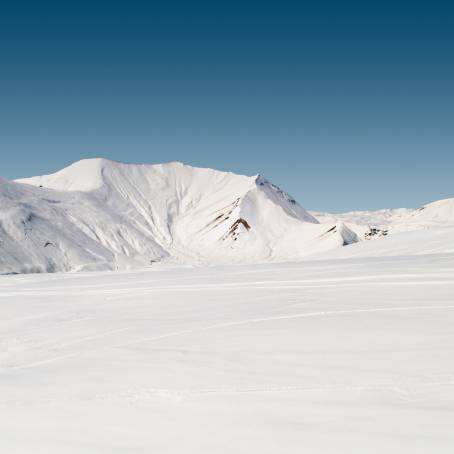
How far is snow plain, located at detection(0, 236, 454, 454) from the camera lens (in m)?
3.98

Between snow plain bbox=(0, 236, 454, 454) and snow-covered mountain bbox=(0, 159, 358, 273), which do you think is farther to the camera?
snow-covered mountain bbox=(0, 159, 358, 273)

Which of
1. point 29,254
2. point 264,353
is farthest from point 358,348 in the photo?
point 29,254

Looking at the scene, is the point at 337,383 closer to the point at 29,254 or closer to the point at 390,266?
the point at 390,266

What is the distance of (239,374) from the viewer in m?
5.46

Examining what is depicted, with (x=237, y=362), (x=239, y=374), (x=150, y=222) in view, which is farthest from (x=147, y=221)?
(x=239, y=374)

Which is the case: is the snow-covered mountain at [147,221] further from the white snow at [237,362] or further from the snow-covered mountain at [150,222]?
the white snow at [237,362]

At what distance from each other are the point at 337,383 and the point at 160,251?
61608 mm

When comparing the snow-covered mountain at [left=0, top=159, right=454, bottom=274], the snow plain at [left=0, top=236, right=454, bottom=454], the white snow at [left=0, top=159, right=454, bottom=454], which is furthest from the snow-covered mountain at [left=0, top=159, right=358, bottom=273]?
the snow plain at [left=0, top=236, right=454, bottom=454]

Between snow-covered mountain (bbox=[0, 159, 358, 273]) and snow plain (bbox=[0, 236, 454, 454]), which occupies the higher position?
snow-covered mountain (bbox=[0, 159, 358, 273])

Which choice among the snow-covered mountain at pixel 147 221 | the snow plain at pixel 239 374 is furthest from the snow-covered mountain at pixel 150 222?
the snow plain at pixel 239 374

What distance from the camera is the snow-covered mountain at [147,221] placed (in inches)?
2181

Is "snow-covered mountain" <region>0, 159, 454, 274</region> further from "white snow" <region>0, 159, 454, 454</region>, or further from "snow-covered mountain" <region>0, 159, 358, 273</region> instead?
"white snow" <region>0, 159, 454, 454</region>

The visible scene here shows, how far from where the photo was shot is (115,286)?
48.3 ft

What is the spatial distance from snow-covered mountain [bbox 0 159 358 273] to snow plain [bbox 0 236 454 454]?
141 ft
